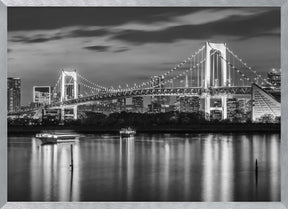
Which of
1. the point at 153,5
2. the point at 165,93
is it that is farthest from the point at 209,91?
the point at 153,5

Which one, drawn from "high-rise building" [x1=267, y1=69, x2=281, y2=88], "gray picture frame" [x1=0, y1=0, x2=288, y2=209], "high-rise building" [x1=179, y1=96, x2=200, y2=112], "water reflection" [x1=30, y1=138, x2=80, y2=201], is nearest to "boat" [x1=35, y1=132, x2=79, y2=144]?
"high-rise building" [x1=179, y1=96, x2=200, y2=112]

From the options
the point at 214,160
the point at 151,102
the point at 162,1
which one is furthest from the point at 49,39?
the point at 162,1

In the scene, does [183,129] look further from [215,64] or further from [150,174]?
[150,174]

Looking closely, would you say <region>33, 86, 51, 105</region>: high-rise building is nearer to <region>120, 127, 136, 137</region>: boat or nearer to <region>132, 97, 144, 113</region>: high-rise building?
<region>132, 97, 144, 113</region>: high-rise building

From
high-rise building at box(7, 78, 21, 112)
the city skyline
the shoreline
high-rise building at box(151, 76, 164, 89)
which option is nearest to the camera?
high-rise building at box(7, 78, 21, 112)

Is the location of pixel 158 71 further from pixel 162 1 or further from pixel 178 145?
pixel 162 1

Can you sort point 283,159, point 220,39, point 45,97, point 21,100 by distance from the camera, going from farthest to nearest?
1. point 220,39
2. point 45,97
3. point 21,100
4. point 283,159
